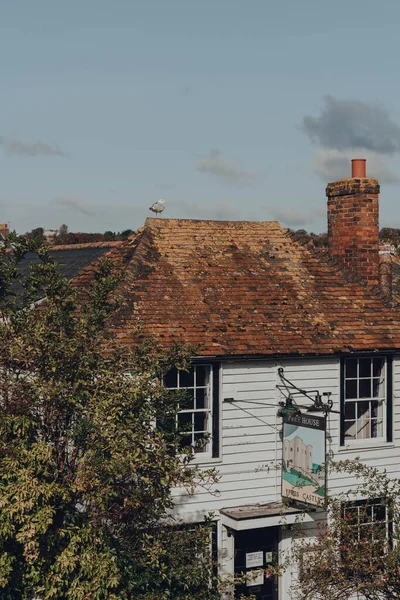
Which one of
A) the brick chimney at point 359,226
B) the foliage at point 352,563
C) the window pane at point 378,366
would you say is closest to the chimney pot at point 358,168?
the brick chimney at point 359,226

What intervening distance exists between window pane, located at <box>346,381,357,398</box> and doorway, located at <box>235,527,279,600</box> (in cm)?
318

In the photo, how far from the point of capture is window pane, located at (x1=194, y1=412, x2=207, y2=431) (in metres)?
16.7

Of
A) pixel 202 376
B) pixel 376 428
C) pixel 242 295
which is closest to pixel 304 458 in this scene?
pixel 202 376

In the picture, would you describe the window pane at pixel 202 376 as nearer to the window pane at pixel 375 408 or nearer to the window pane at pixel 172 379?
the window pane at pixel 172 379

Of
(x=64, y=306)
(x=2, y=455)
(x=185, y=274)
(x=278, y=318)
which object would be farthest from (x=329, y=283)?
(x=2, y=455)

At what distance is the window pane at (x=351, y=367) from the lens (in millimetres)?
18094

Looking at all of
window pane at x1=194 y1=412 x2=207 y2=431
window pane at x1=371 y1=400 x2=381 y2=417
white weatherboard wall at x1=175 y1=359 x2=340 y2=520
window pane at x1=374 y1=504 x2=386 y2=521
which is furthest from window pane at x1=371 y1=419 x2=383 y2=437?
window pane at x1=194 y1=412 x2=207 y2=431

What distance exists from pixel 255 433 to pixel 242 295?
300cm

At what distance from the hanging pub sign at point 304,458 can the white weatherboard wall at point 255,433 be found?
0.36 metres

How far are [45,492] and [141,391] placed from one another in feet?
6.04

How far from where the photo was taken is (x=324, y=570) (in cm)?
1420

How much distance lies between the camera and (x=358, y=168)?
20141mm

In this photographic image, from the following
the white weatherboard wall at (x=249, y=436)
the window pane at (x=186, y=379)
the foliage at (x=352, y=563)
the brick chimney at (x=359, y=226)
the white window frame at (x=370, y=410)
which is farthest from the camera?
the brick chimney at (x=359, y=226)

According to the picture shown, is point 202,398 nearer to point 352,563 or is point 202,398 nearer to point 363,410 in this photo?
point 363,410
